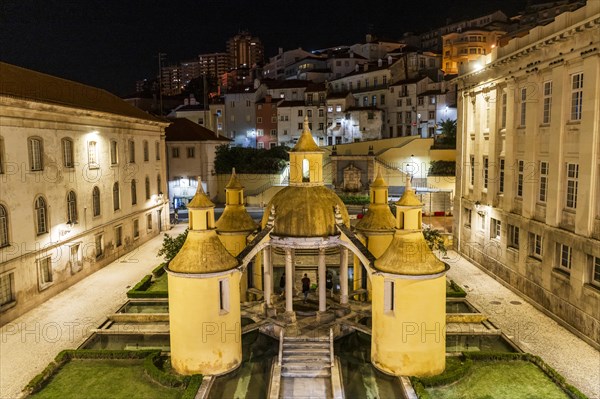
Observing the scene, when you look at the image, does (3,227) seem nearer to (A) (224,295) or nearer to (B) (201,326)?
(B) (201,326)

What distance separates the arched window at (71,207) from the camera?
33281 mm

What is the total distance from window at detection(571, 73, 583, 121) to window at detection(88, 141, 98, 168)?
3126cm

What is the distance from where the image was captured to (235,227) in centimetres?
2716

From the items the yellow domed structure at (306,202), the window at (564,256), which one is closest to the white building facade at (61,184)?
the yellow domed structure at (306,202)

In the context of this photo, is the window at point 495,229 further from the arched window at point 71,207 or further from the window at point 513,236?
the arched window at point 71,207

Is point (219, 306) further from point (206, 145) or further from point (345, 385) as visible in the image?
point (206, 145)

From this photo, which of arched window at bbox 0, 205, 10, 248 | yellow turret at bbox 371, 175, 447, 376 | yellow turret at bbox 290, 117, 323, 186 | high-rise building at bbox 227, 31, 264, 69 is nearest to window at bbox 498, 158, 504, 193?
yellow turret at bbox 290, 117, 323, 186

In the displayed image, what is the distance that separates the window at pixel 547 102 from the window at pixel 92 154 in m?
30.3

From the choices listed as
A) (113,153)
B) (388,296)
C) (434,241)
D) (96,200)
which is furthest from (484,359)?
(113,153)

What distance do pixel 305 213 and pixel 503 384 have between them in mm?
10691

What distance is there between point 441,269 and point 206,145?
47776 millimetres

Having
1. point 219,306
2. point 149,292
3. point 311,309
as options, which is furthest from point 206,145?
point 219,306

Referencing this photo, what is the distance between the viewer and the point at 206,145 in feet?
207

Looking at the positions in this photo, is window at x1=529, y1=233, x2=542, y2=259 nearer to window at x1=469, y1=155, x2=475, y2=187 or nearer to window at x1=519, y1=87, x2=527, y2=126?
window at x1=519, y1=87, x2=527, y2=126
